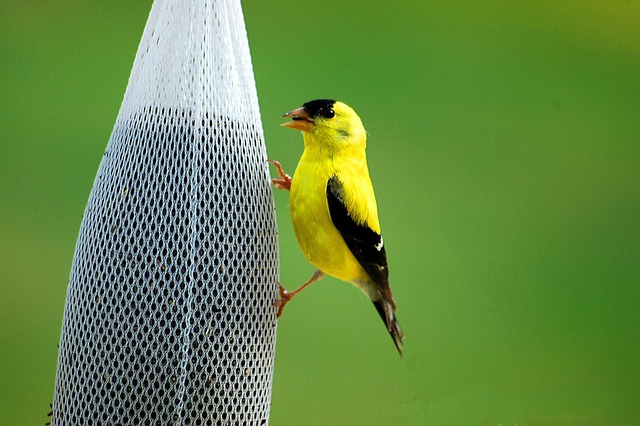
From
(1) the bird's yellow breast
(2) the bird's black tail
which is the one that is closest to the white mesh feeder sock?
(1) the bird's yellow breast

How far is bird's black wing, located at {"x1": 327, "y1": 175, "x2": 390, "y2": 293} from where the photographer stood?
281 cm

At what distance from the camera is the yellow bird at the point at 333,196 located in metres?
2.80

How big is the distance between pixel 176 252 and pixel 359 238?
0.77 m

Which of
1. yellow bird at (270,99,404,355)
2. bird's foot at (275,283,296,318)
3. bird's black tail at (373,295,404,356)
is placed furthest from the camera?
bird's black tail at (373,295,404,356)

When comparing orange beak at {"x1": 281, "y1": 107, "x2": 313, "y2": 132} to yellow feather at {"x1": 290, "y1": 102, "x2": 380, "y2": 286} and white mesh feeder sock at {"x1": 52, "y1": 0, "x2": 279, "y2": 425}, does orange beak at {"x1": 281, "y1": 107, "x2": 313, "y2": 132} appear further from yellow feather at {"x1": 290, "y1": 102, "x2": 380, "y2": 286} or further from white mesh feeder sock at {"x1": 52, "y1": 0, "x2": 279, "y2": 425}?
white mesh feeder sock at {"x1": 52, "y1": 0, "x2": 279, "y2": 425}

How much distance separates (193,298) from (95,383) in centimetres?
37

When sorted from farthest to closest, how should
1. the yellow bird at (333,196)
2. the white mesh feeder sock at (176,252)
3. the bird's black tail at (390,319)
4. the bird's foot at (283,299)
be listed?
the bird's black tail at (390,319), the yellow bird at (333,196), the bird's foot at (283,299), the white mesh feeder sock at (176,252)

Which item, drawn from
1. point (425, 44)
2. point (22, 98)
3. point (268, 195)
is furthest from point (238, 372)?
point (425, 44)

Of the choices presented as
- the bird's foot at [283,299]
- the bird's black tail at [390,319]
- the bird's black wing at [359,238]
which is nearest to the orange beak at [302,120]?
the bird's black wing at [359,238]

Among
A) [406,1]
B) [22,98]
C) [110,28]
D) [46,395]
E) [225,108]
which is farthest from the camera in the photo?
[406,1]

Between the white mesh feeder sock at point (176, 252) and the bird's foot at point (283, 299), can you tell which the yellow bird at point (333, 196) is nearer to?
the bird's foot at point (283, 299)

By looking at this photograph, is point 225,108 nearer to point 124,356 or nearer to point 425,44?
point 124,356

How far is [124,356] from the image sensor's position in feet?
7.74

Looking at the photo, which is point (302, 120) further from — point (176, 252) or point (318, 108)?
point (176, 252)
